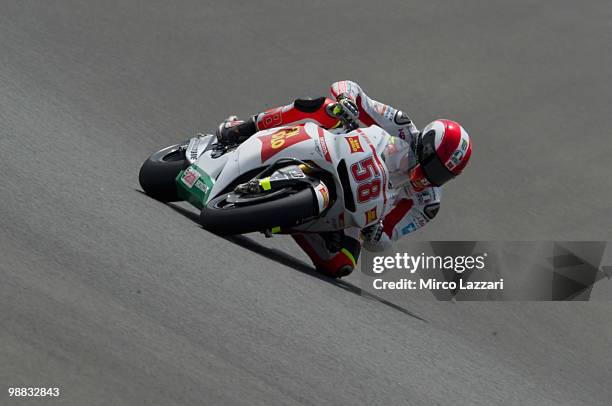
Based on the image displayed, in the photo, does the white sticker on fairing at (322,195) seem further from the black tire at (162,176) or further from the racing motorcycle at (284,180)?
the black tire at (162,176)

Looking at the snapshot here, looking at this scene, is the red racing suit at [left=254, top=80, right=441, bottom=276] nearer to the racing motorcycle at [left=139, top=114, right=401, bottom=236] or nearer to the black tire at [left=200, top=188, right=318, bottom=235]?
the racing motorcycle at [left=139, top=114, right=401, bottom=236]

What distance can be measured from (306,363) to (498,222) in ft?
22.5

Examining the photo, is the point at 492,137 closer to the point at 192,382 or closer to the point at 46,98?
the point at 46,98

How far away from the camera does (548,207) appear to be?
13508mm

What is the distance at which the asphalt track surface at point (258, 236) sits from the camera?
6.02m

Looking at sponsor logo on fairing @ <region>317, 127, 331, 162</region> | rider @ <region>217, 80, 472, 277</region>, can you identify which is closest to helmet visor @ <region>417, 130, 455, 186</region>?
rider @ <region>217, 80, 472, 277</region>

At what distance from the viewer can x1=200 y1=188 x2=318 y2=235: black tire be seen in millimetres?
8094

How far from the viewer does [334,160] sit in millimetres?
8766

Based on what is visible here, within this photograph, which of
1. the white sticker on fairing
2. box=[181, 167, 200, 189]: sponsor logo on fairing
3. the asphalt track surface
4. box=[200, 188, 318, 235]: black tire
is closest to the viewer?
the asphalt track surface

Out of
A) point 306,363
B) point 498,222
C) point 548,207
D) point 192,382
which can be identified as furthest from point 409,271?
point 192,382

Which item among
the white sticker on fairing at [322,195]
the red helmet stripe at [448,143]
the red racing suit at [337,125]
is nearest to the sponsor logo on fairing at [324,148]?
the white sticker on fairing at [322,195]

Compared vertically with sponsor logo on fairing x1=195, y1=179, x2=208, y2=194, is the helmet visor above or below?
above

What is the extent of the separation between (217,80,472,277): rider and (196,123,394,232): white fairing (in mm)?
219

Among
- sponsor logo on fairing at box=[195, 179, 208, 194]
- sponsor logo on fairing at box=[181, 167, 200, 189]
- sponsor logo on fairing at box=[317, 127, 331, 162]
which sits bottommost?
sponsor logo on fairing at box=[195, 179, 208, 194]
